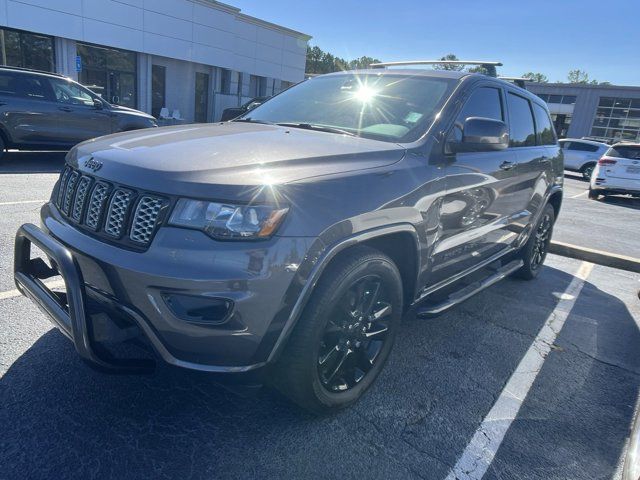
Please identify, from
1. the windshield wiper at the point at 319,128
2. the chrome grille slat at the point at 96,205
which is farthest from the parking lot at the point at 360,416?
the windshield wiper at the point at 319,128

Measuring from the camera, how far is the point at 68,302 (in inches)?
79.6

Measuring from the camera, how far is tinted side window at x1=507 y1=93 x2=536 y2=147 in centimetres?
415

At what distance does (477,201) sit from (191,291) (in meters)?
2.23


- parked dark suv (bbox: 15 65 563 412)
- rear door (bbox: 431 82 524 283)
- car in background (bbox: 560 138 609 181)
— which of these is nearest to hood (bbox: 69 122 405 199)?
parked dark suv (bbox: 15 65 563 412)

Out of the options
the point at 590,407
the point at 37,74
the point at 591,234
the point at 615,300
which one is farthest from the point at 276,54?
the point at 590,407

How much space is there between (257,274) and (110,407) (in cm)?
122

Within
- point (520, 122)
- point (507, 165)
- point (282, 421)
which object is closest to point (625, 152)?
point (520, 122)

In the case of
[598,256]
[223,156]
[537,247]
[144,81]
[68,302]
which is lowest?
[598,256]

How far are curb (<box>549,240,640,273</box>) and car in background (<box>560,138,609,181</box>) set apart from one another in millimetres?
14642

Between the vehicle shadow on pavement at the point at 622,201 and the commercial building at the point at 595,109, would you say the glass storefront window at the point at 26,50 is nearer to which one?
the vehicle shadow on pavement at the point at 622,201

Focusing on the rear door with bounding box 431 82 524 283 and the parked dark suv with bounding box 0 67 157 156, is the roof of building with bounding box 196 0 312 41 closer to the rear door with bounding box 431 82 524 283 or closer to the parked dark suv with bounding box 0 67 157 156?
the parked dark suv with bounding box 0 67 157 156

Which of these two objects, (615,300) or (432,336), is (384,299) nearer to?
(432,336)

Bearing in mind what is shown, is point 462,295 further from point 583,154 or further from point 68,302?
point 583,154

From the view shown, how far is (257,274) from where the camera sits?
1898 millimetres
